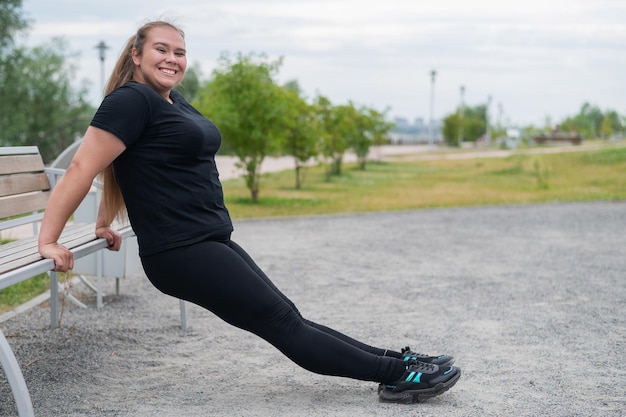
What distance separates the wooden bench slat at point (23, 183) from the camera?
4672mm

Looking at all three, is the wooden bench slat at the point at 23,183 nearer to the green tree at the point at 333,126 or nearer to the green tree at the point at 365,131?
the green tree at the point at 333,126

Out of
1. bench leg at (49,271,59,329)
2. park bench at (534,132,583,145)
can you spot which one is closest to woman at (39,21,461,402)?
bench leg at (49,271,59,329)

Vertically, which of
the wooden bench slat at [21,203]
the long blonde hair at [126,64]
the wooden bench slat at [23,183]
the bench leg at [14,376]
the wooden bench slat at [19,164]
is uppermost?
the long blonde hair at [126,64]

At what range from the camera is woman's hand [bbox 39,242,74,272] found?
3264mm

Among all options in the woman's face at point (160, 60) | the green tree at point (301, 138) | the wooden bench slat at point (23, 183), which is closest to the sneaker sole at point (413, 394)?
the woman's face at point (160, 60)

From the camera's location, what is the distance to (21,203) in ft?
15.9

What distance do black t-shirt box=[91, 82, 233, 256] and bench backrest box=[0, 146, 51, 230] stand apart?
153cm

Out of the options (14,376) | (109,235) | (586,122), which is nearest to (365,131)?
(109,235)

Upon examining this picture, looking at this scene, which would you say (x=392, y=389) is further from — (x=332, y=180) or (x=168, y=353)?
(x=332, y=180)

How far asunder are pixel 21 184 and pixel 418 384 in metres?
2.68

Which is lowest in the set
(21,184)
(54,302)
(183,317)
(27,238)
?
(183,317)

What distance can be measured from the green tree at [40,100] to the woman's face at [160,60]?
71.8 ft

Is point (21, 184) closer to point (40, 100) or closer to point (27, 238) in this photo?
point (27, 238)

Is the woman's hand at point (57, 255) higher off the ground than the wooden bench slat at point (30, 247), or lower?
higher
